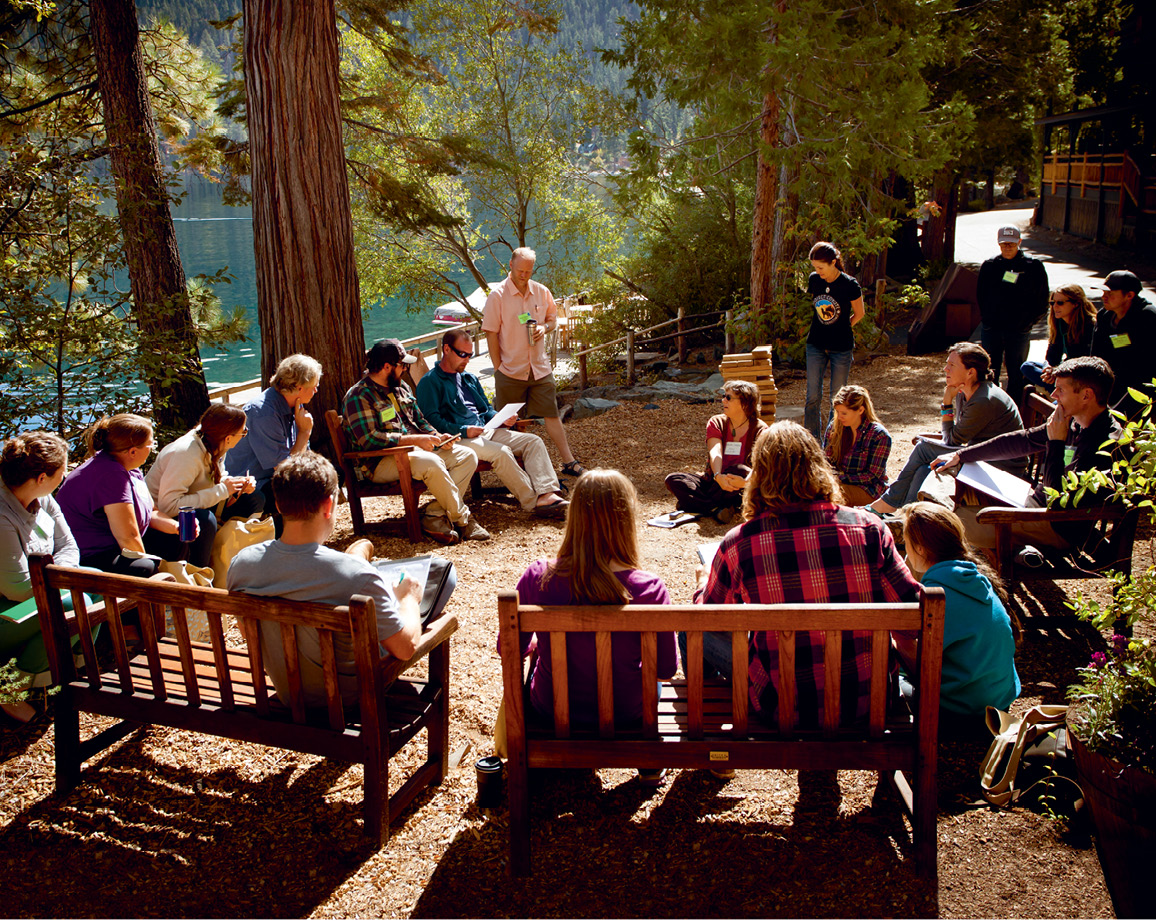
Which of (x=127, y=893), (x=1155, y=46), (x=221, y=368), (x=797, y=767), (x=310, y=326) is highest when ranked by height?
(x=1155, y=46)

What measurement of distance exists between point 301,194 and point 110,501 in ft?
11.5

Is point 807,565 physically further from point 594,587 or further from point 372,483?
point 372,483

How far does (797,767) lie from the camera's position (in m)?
2.53

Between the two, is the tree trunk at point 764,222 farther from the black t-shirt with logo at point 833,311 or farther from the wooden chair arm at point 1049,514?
the wooden chair arm at point 1049,514

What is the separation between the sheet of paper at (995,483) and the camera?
430cm

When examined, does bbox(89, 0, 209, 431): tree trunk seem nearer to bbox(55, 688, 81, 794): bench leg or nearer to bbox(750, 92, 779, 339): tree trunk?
bbox(55, 688, 81, 794): bench leg

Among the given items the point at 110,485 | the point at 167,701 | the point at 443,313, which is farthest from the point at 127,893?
the point at 443,313

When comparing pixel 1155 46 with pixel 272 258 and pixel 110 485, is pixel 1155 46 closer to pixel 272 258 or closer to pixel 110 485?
pixel 272 258

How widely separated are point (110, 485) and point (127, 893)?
189 cm

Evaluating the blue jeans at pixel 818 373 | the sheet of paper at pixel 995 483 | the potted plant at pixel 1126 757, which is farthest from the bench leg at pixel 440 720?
the blue jeans at pixel 818 373

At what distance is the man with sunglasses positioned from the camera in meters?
6.04

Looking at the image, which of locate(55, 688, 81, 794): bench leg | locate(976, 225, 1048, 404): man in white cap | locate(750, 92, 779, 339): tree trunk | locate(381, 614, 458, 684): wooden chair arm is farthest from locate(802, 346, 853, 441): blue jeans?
locate(55, 688, 81, 794): bench leg

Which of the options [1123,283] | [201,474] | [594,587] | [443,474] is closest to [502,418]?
[443,474]

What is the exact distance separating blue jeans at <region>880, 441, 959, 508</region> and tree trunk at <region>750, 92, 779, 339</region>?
5.78 meters
